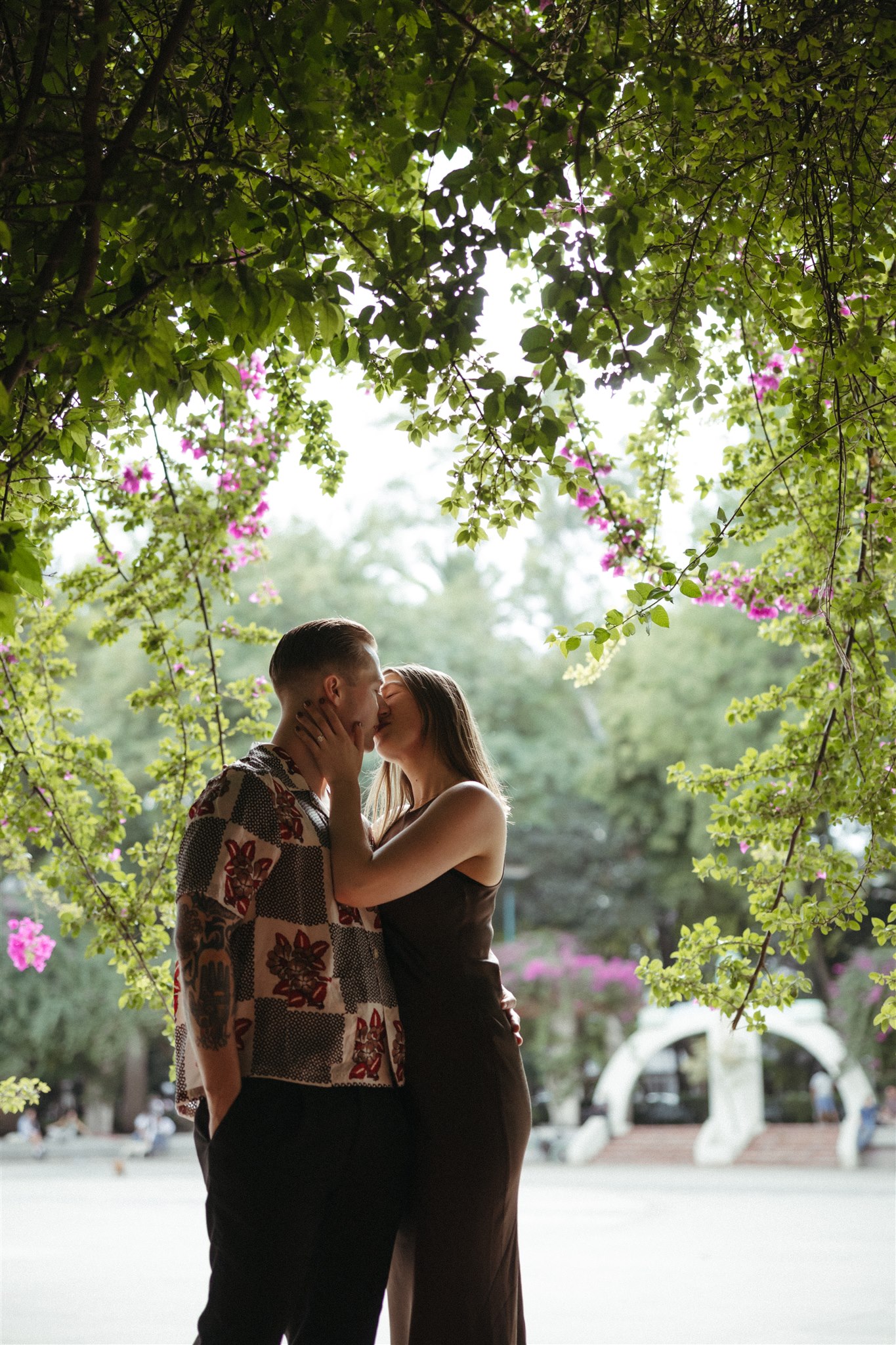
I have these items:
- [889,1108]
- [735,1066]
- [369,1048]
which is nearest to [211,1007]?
[369,1048]

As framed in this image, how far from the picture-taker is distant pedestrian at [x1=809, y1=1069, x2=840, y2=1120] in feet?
61.5

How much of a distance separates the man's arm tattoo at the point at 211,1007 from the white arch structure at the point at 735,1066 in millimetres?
15088

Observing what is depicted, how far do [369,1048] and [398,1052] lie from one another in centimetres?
12

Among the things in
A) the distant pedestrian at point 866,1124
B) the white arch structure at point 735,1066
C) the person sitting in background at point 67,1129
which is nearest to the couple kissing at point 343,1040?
the white arch structure at point 735,1066

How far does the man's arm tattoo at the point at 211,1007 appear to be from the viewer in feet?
6.77

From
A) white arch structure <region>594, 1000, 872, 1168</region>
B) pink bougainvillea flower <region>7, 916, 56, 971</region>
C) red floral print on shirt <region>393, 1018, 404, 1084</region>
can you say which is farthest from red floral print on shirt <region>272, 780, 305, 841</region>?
white arch structure <region>594, 1000, 872, 1168</region>

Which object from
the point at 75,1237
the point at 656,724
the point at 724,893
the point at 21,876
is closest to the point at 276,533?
the point at 656,724

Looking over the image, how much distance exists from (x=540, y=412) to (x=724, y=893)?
58.4ft

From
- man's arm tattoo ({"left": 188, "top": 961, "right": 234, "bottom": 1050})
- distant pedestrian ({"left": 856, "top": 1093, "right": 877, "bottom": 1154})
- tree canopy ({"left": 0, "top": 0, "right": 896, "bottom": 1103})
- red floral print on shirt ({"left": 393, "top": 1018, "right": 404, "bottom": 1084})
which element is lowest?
distant pedestrian ({"left": 856, "top": 1093, "right": 877, "bottom": 1154})

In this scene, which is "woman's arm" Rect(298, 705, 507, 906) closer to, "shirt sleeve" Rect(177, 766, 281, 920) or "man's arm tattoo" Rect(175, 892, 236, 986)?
"shirt sleeve" Rect(177, 766, 281, 920)

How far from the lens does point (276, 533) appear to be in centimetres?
2281

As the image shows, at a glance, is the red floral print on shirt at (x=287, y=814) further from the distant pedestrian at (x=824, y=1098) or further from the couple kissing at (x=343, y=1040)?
the distant pedestrian at (x=824, y=1098)

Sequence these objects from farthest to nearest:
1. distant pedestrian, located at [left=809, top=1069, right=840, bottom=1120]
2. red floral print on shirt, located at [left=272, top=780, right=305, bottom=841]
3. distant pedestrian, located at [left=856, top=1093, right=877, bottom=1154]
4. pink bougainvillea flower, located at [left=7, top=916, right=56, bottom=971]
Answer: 1. distant pedestrian, located at [left=809, top=1069, right=840, bottom=1120]
2. distant pedestrian, located at [left=856, top=1093, right=877, bottom=1154]
3. pink bougainvillea flower, located at [left=7, top=916, right=56, bottom=971]
4. red floral print on shirt, located at [left=272, top=780, right=305, bottom=841]

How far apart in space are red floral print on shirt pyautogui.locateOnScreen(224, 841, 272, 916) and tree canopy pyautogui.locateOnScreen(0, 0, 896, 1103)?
602mm
